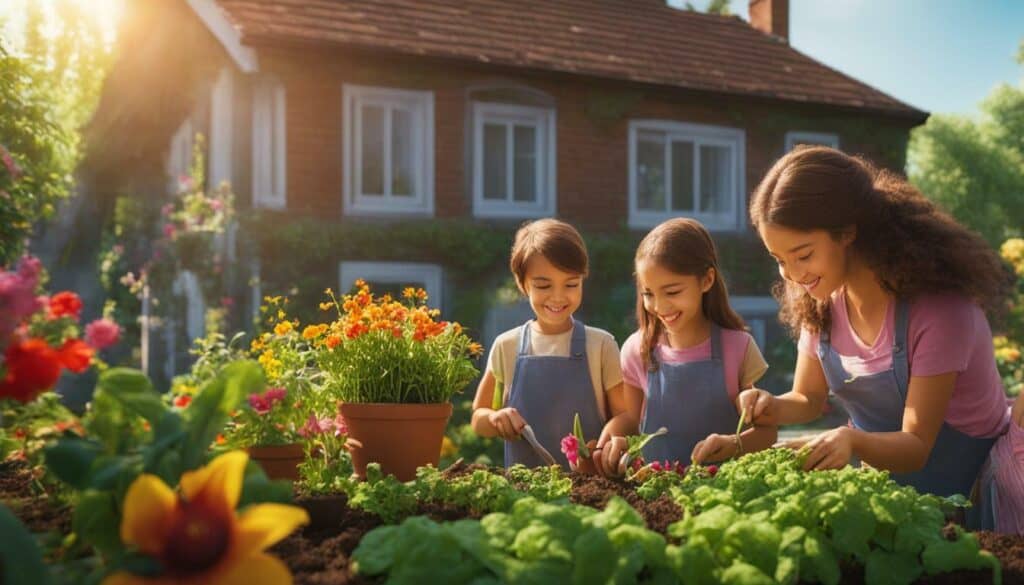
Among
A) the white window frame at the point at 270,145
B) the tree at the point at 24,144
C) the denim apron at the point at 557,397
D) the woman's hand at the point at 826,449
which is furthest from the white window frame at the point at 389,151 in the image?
the woman's hand at the point at 826,449

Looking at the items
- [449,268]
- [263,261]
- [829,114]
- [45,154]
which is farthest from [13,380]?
[829,114]

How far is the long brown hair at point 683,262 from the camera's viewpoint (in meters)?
3.37

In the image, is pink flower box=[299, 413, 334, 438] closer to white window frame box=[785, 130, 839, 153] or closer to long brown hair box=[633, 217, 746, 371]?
long brown hair box=[633, 217, 746, 371]

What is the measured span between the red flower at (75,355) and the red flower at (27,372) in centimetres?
2

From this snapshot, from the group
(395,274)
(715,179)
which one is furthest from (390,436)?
(715,179)

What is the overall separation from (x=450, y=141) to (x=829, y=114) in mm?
5797

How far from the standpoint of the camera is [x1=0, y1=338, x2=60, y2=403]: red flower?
144 centimetres

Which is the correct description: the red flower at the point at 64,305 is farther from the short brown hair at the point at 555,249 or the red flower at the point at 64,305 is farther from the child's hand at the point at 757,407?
the short brown hair at the point at 555,249

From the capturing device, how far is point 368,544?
159 centimetres

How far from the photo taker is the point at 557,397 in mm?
3697

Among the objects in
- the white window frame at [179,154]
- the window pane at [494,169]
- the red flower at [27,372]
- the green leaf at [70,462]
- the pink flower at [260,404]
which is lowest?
the pink flower at [260,404]

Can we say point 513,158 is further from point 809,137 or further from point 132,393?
point 132,393

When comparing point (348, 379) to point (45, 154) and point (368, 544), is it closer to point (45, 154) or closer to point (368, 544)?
point (368, 544)

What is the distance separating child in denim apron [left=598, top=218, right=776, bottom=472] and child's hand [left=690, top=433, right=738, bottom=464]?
0.72m
